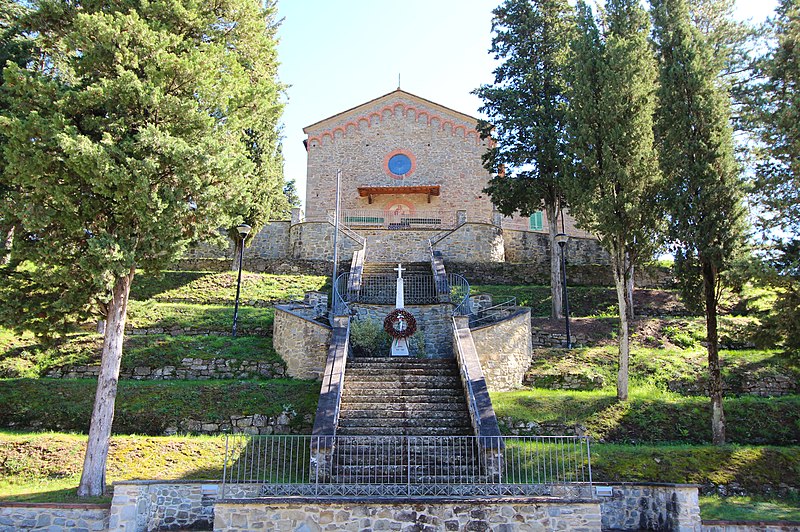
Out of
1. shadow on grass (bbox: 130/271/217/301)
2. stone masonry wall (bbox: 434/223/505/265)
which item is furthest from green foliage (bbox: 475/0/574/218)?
shadow on grass (bbox: 130/271/217/301)

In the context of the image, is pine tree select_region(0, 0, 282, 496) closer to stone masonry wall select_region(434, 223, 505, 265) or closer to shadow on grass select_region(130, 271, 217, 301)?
shadow on grass select_region(130, 271, 217, 301)

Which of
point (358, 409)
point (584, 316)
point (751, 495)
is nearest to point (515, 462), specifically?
point (358, 409)

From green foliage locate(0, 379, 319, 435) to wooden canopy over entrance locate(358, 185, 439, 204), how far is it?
18.2 meters

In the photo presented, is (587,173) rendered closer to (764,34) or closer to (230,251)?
(764,34)

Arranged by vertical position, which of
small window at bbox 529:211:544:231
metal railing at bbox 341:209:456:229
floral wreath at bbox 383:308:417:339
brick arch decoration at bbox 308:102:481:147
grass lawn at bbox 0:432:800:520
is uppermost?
brick arch decoration at bbox 308:102:481:147

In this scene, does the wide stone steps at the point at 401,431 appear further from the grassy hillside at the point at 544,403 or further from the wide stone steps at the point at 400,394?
the grassy hillside at the point at 544,403

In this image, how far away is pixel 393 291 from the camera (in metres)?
20.6

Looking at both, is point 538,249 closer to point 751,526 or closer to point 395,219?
point 395,219

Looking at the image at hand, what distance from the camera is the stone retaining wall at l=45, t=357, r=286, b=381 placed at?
1647cm

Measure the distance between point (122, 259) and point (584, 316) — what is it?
1566 cm

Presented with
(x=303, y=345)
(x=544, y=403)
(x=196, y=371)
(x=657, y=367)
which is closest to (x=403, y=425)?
(x=544, y=403)

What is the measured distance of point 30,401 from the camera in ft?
48.1

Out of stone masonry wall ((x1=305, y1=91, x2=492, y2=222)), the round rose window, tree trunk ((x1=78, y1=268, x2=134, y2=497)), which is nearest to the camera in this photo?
tree trunk ((x1=78, y1=268, x2=134, y2=497))

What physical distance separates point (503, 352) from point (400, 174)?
19.2m
